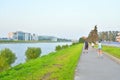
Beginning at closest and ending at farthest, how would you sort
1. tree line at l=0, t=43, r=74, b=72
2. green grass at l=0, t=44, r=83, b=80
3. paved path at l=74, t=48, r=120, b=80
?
paved path at l=74, t=48, r=120, b=80 < green grass at l=0, t=44, r=83, b=80 < tree line at l=0, t=43, r=74, b=72

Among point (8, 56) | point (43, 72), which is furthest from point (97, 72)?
point (8, 56)

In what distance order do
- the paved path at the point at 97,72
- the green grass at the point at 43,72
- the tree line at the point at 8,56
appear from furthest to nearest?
the tree line at the point at 8,56
the green grass at the point at 43,72
the paved path at the point at 97,72

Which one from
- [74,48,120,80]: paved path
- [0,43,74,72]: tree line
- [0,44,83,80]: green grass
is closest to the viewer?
[74,48,120,80]: paved path

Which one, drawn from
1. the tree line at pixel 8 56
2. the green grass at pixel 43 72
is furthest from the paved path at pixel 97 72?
the tree line at pixel 8 56

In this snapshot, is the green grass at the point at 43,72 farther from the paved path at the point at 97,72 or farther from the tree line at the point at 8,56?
the tree line at the point at 8,56

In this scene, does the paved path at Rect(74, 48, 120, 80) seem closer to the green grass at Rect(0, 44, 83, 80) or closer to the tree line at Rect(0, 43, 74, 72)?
the green grass at Rect(0, 44, 83, 80)

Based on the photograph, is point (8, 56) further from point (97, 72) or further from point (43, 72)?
point (97, 72)

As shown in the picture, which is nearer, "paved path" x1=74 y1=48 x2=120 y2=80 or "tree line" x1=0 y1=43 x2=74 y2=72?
"paved path" x1=74 y1=48 x2=120 y2=80

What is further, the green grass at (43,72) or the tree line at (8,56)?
the tree line at (8,56)

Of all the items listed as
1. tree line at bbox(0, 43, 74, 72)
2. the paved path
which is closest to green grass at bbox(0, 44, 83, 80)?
the paved path

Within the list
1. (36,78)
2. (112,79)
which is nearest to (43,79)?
(36,78)

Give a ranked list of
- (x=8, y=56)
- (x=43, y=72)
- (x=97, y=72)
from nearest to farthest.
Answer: (x=97, y=72)
(x=43, y=72)
(x=8, y=56)

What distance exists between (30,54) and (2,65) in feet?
67.8

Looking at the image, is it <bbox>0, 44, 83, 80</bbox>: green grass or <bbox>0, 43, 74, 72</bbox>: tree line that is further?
<bbox>0, 43, 74, 72</bbox>: tree line
